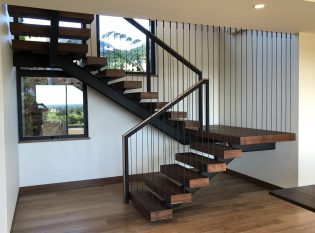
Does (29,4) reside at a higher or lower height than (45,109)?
higher

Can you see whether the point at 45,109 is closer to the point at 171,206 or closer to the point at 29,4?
the point at 29,4

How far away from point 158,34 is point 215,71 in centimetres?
136

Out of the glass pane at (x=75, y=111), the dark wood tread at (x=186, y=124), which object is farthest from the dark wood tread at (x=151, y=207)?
the glass pane at (x=75, y=111)

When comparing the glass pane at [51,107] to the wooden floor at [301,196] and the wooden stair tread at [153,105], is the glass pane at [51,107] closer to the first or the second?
the wooden stair tread at [153,105]

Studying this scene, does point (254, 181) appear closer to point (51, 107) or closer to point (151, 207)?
point (151, 207)

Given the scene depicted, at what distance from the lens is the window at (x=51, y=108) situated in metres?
4.56

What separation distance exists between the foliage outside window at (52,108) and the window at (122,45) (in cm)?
79

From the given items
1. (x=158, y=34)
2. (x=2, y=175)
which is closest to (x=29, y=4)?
(x=2, y=175)

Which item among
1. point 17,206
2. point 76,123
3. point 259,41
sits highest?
point 259,41

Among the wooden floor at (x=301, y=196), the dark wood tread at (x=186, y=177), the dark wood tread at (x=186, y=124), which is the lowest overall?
the dark wood tread at (x=186, y=177)

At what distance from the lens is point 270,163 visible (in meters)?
4.57

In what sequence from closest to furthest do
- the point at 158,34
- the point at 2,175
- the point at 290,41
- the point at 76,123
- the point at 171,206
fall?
the point at 2,175
the point at 171,206
the point at 290,41
the point at 76,123
the point at 158,34

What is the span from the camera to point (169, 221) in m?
3.35

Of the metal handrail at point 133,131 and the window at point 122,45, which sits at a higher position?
the window at point 122,45
